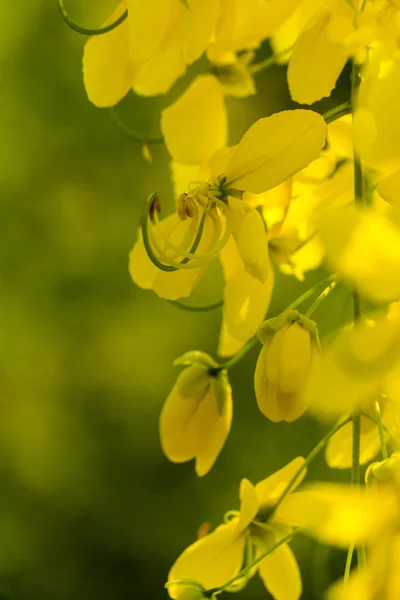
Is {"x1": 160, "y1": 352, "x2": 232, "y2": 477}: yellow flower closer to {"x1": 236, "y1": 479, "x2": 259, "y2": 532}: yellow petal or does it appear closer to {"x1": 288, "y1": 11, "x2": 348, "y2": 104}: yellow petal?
{"x1": 236, "y1": 479, "x2": 259, "y2": 532}: yellow petal

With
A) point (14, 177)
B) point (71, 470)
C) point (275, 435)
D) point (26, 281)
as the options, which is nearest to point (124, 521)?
point (71, 470)

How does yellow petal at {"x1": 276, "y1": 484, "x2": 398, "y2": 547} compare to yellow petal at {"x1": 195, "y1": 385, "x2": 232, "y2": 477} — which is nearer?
yellow petal at {"x1": 276, "y1": 484, "x2": 398, "y2": 547}

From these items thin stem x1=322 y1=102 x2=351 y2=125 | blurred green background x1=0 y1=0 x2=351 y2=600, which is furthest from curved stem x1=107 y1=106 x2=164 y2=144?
blurred green background x1=0 y1=0 x2=351 y2=600

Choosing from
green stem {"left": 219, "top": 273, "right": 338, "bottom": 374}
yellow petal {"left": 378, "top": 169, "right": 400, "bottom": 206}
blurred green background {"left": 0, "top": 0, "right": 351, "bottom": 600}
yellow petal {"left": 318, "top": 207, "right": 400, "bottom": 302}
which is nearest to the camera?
yellow petal {"left": 318, "top": 207, "right": 400, "bottom": 302}

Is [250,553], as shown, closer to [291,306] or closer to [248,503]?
[248,503]

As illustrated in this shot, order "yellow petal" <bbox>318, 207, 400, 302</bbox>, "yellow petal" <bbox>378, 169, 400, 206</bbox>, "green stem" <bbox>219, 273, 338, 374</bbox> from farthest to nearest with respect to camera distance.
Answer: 1. "green stem" <bbox>219, 273, 338, 374</bbox>
2. "yellow petal" <bbox>378, 169, 400, 206</bbox>
3. "yellow petal" <bbox>318, 207, 400, 302</bbox>

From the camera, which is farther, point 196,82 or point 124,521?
point 124,521

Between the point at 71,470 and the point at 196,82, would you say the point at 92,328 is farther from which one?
the point at 196,82
